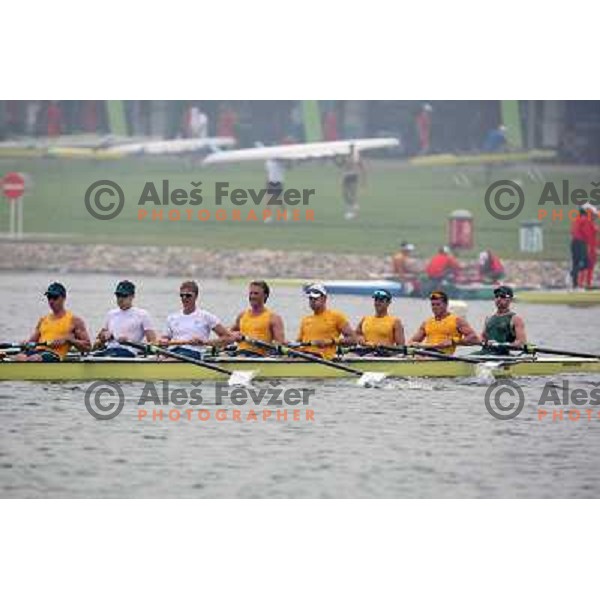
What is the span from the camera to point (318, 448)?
55.5 ft

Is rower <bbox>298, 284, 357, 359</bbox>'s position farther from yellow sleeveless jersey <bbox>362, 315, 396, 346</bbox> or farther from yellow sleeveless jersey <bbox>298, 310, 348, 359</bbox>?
yellow sleeveless jersey <bbox>362, 315, 396, 346</bbox>

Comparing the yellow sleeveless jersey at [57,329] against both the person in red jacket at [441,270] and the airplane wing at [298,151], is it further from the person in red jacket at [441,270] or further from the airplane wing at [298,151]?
the airplane wing at [298,151]

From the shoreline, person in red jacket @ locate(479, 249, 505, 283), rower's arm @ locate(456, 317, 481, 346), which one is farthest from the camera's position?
the shoreline

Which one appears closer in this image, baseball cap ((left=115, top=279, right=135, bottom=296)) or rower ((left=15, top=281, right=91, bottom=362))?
baseball cap ((left=115, top=279, right=135, bottom=296))

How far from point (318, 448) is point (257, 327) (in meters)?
1.84

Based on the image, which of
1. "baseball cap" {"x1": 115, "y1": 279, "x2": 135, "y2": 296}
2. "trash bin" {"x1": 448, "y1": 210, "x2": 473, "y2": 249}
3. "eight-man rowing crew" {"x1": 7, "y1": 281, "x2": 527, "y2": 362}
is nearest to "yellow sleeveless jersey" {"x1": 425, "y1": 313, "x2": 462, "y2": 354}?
"eight-man rowing crew" {"x1": 7, "y1": 281, "x2": 527, "y2": 362}

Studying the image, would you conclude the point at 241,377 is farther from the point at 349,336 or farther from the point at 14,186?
the point at 14,186

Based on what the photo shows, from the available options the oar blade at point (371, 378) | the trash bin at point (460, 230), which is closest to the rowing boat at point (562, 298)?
the trash bin at point (460, 230)

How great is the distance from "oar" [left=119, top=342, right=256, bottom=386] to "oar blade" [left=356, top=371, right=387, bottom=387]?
0.92 meters

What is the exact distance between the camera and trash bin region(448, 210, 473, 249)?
33.6 metres

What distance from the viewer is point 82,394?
18594 millimetres

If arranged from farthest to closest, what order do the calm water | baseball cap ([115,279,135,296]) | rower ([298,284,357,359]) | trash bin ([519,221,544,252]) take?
trash bin ([519,221,544,252]) → rower ([298,284,357,359]) → baseball cap ([115,279,135,296]) → the calm water

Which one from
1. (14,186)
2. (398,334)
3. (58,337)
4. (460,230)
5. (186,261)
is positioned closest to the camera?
(58,337)

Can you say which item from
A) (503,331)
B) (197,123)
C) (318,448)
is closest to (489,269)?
(197,123)
